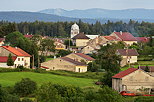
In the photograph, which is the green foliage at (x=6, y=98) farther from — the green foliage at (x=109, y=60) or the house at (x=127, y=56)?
the house at (x=127, y=56)

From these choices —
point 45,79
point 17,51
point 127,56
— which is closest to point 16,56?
point 17,51

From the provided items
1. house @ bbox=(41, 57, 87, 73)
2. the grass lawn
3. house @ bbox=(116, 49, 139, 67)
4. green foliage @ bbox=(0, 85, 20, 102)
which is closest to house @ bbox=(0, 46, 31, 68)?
house @ bbox=(41, 57, 87, 73)

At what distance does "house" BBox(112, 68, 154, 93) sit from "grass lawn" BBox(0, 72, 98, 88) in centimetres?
233

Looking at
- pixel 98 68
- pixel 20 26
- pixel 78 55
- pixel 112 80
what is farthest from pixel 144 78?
pixel 20 26

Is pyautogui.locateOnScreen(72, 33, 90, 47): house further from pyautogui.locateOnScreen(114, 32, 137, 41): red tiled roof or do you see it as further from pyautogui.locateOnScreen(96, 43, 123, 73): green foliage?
pyautogui.locateOnScreen(96, 43, 123, 73): green foliage

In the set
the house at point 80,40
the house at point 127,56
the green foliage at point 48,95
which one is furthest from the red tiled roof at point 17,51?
the house at point 80,40

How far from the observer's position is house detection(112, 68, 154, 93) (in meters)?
55.0

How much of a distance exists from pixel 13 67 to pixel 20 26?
10931 centimetres

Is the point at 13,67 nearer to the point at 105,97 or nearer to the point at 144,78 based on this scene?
the point at 144,78

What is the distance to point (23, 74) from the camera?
6062cm

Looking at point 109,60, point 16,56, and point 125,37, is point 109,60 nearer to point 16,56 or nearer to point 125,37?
point 16,56

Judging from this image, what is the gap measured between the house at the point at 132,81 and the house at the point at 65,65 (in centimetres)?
1663

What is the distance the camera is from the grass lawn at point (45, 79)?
56.5m

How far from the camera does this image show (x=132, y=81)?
55312 mm
